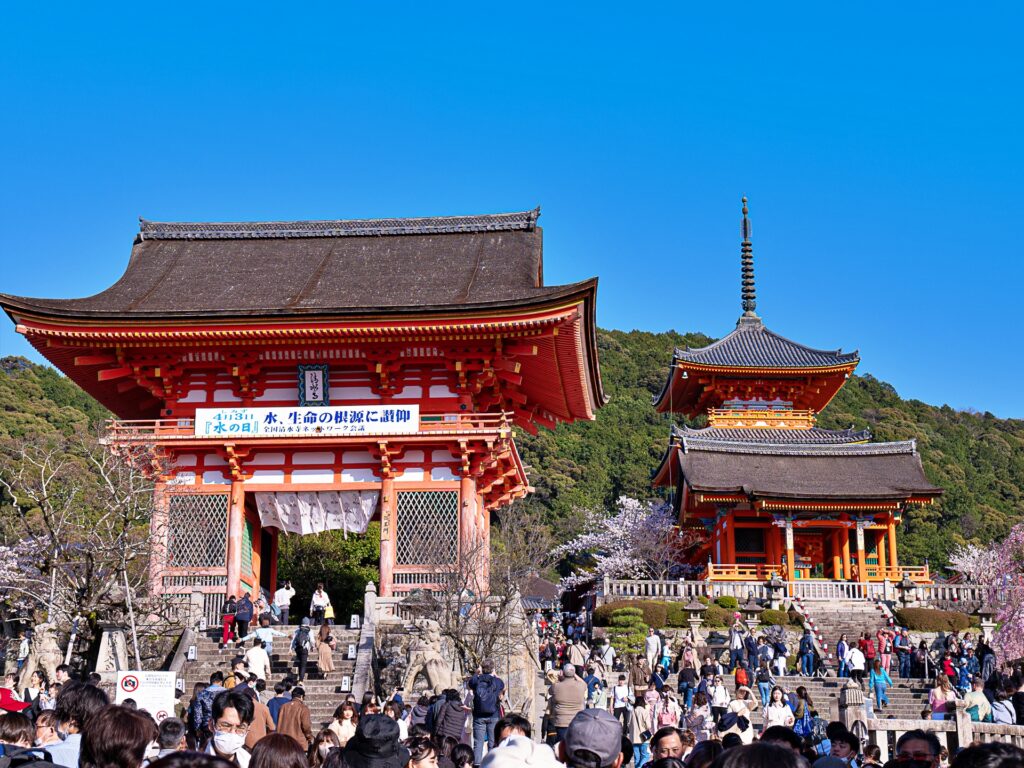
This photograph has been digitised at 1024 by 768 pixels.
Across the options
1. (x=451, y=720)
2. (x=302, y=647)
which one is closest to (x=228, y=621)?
(x=302, y=647)

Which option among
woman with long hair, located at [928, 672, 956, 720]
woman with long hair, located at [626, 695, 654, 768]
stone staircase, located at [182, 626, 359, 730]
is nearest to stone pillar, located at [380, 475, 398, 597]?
stone staircase, located at [182, 626, 359, 730]

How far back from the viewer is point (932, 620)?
3616 cm

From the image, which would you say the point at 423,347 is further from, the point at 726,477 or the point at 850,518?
the point at 850,518

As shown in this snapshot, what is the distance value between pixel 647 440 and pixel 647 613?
52.3m

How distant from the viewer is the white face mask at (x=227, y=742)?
28.1 ft

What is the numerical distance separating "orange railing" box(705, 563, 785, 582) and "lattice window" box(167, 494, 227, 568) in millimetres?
19402

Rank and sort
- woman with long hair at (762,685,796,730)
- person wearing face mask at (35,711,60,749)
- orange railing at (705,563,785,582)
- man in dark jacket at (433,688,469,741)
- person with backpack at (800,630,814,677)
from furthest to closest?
orange railing at (705,563,785,582) < person with backpack at (800,630,814,677) < woman with long hair at (762,685,796,730) < man in dark jacket at (433,688,469,741) < person wearing face mask at (35,711,60,749)

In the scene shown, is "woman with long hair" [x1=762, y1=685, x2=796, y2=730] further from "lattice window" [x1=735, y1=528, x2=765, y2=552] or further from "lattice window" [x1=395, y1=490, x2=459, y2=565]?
"lattice window" [x1=735, y1=528, x2=765, y2=552]

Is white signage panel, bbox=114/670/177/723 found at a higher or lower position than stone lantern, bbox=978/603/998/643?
lower

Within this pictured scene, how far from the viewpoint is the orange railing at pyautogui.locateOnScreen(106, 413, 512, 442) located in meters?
27.8

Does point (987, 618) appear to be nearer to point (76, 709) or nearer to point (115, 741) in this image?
point (76, 709)

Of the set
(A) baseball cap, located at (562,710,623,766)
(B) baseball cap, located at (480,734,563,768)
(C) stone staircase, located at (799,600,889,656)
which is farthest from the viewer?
(C) stone staircase, located at (799,600,889,656)

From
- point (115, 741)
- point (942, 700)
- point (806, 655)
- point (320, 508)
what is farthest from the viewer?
point (806, 655)

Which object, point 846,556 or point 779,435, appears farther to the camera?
point 779,435
